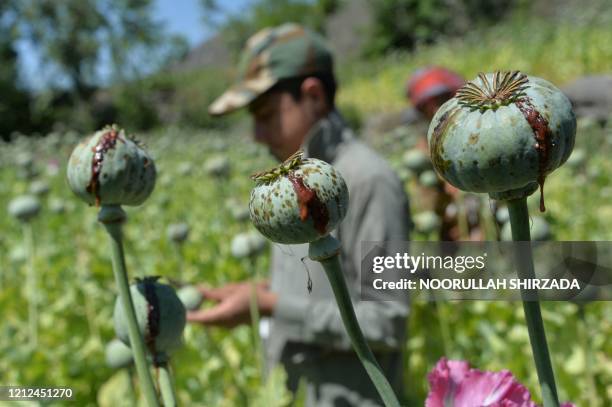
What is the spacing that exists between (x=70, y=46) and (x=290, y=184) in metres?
16.5

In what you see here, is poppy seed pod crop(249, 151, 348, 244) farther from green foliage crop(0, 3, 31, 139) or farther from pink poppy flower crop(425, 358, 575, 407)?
green foliage crop(0, 3, 31, 139)

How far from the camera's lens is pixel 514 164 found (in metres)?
0.22

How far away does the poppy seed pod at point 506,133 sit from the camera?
0.22m

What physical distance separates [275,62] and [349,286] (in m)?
0.49

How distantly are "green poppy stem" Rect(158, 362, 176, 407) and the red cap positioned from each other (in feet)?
5.46

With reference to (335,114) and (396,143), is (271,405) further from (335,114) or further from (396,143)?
(396,143)

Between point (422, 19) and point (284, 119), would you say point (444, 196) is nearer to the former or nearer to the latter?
point (284, 119)

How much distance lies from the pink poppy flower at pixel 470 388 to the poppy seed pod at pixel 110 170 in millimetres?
200

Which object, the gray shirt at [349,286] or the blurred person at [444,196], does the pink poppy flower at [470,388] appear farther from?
the blurred person at [444,196]

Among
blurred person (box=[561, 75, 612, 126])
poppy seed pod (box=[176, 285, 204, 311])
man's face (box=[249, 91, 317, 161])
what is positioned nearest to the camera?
poppy seed pod (box=[176, 285, 204, 311])

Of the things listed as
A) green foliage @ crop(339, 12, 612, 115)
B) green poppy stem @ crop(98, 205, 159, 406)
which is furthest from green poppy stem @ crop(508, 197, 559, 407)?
green foliage @ crop(339, 12, 612, 115)

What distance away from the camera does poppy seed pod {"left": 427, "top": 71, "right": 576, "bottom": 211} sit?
220 mm

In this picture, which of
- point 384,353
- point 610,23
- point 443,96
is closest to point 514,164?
point 384,353

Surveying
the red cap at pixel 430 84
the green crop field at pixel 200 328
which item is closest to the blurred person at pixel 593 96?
the green crop field at pixel 200 328
